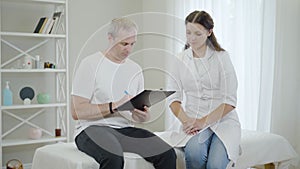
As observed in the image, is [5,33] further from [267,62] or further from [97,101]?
[267,62]

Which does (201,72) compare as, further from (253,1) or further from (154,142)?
(253,1)

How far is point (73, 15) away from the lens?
13.1 feet

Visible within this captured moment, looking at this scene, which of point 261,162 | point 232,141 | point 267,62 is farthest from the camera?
point 267,62

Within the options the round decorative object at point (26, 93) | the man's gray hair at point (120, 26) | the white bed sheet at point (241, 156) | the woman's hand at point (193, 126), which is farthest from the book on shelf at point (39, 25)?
the woman's hand at point (193, 126)

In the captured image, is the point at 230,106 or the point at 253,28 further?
the point at 253,28

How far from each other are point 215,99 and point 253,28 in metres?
1.06

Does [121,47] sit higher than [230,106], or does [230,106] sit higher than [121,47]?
[121,47]

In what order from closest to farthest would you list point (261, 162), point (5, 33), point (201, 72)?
1. point (201, 72)
2. point (261, 162)
3. point (5, 33)

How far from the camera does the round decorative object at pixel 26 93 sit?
141 inches

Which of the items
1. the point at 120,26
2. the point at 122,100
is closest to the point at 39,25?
the point at 120,26

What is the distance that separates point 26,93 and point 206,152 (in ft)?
6.29

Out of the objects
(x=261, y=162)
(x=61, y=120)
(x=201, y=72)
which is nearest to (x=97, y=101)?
(x=201, y=72)

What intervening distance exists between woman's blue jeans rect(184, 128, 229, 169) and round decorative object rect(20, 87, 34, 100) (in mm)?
1788

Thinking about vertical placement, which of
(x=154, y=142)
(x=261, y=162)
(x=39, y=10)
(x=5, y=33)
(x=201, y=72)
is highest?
(x=39, y=10)
